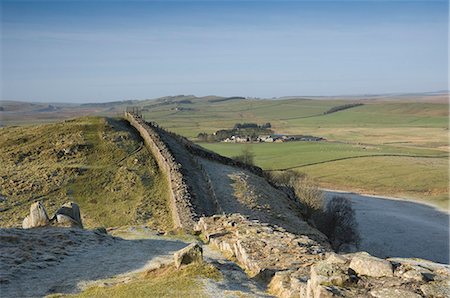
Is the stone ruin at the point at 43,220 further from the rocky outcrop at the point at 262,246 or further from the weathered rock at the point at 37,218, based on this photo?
the rocky outcrop at the point at 262,246

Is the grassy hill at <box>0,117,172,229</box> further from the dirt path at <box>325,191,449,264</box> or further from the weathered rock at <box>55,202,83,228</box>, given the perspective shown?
the dirt path at <box>325,191,449,264</box>

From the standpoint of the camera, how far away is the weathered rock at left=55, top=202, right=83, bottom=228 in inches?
917

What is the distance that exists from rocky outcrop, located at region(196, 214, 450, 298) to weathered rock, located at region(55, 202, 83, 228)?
916cm

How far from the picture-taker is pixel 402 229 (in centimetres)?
5028

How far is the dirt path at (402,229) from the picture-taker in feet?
141

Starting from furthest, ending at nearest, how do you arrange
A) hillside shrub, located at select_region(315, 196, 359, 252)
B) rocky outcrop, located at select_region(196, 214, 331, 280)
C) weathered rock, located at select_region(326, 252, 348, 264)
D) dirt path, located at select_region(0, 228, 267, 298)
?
hillside shrub, located at select_region(315, 196, 359, 252) → rocky outcrop, located at select_region(196, 214, 331, 280) → dirt path, located at select_region(0, 228, 267, 298) → weathered rock, located at select_region(326, 252, 348, 264)

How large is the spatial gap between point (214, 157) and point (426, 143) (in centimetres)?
9607

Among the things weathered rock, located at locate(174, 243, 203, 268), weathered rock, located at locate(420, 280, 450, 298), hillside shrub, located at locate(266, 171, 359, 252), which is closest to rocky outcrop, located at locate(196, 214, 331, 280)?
weathered rock, located at locate(174, 243, 203, 268)

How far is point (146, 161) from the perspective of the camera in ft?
139

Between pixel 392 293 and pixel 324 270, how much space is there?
6.14 ft

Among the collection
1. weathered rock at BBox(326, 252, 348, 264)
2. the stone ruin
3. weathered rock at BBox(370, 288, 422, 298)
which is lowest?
the stone ruin

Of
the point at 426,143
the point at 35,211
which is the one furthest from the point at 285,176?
the point at 426,143

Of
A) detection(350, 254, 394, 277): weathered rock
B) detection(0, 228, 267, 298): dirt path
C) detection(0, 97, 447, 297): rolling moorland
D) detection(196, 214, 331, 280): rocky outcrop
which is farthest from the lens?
detection(196, 214, 331, 280): rocky outcrop

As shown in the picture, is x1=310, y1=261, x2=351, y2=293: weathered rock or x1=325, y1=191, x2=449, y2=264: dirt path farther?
x1=325, y1=191, x2=449, y2=264: dirt path
